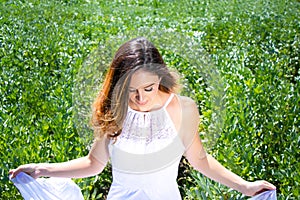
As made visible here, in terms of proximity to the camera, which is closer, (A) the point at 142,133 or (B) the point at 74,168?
(A) the point at 142,133

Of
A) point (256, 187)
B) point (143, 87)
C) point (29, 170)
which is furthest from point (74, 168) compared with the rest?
point (256, 187)

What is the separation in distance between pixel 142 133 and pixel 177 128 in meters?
0.16

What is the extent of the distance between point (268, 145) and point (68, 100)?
2.06 metres

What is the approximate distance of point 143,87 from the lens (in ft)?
7.65

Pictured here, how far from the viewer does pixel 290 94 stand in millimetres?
6277

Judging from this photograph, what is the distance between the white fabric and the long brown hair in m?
0.57

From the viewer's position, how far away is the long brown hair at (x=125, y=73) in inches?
93.0

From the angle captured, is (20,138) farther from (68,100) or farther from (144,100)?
(144,100)

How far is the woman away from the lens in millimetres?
2379

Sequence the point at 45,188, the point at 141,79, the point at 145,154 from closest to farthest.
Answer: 1. the point at 141,79
2. the point at 145,154
3. the point at 45,188

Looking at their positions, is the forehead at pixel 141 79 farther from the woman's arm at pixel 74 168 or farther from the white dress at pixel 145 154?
the woman's arm at pixel 74 168

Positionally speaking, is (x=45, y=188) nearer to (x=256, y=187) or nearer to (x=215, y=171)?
(x=215, y=171)

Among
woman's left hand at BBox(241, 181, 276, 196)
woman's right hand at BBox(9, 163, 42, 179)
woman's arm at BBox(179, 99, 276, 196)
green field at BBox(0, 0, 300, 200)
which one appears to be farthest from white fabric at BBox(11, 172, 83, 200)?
woman's left hand at BBox(241, 181, 276, 196)

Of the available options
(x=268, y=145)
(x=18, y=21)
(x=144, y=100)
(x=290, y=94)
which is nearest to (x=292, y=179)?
(x=268, y=145)
